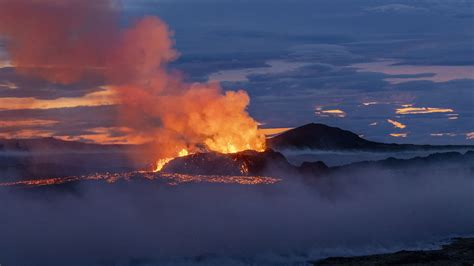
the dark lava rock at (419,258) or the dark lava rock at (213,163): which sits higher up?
the dark lava rock at (213,163)

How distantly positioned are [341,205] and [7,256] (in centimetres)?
6926

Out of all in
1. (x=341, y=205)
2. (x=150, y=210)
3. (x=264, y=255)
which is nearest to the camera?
(x=264, y=255)

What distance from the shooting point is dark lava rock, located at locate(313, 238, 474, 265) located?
67.9m

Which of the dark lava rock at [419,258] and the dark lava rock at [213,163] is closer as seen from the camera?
the dark lava rock at [419,258]

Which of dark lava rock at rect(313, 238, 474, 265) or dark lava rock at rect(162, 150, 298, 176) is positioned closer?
dark lava rock at rect(313, 238, 474, 265)

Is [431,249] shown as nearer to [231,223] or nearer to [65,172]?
[231,223]

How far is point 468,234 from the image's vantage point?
93.3m

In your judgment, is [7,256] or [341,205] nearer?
[7,256]

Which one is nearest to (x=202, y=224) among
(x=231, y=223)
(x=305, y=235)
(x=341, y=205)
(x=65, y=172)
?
(x=231, y=223)

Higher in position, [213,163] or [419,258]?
[213,163]

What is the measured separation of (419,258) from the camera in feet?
230

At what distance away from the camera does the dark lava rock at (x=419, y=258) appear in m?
67.9

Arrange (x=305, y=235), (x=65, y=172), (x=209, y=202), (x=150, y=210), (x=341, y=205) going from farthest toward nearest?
(x=65, y=172) < (x=341, y=205) < (x=209, y=202) < (x=150, y=210) < (x=305, y=235)

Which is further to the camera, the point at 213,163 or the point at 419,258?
the point at 213,163
